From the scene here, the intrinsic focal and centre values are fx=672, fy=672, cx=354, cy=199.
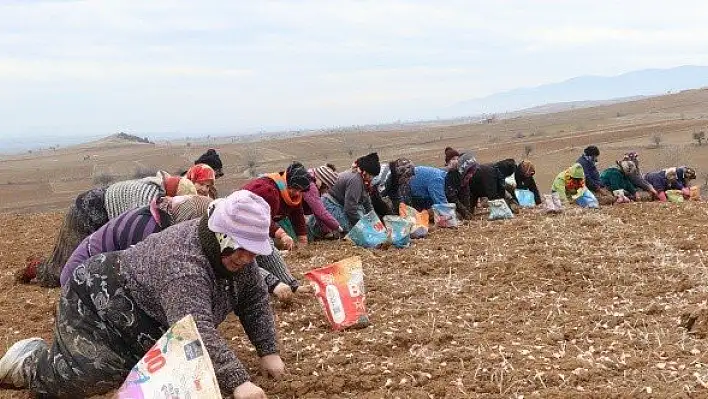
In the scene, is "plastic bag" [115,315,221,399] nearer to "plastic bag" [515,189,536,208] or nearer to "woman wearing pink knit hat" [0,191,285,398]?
"woman wearing pink knit hat" [0,191,285,398]

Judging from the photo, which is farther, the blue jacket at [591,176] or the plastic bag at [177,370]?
the blue jacket at [591,176]

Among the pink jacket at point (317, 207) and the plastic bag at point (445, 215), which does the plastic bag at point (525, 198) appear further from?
the pink jacket at point (317, 207)

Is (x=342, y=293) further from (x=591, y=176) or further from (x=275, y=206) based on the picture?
(x=591, y=176)

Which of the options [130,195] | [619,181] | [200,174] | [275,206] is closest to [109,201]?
[130,195]

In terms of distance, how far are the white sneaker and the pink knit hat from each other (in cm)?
139

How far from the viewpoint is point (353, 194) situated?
7.12 meters

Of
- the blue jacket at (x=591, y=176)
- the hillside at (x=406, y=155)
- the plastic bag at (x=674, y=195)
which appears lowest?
the hillside at (x=406, y=155)

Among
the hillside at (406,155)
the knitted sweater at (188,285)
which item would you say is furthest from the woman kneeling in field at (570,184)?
the hillside at (406,155)

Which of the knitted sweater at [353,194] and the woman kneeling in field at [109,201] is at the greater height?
the woman kneeling in field at [109,201]

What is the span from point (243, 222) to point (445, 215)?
5.27 m

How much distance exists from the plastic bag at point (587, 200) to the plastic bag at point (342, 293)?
5795 millimetres

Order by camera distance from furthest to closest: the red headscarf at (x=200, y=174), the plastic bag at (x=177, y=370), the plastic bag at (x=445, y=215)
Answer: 1. the plastic bag at (x=445, y=215)
2. the red headscarf at (x=200, y=174)
3. the plastic bag at (x=177, y=370)

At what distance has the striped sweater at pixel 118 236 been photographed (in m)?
3.63

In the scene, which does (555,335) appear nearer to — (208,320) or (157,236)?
(208,320)
